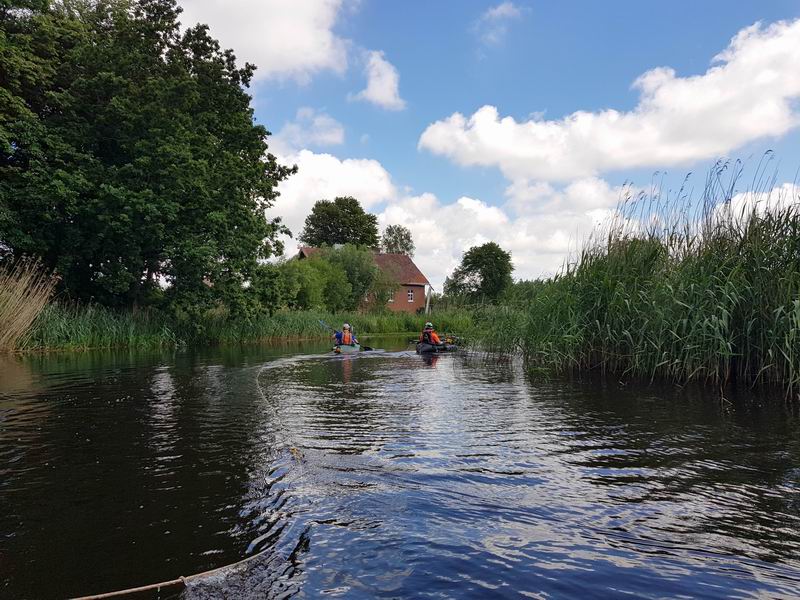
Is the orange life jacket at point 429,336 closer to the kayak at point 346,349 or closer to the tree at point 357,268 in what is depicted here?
the kayak at point 346,349

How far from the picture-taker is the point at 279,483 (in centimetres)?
450

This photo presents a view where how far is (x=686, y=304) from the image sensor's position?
8.72 metres

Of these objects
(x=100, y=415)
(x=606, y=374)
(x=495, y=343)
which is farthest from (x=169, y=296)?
(x=606, y=374)

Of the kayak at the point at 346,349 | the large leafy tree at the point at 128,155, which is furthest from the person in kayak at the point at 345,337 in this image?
the large leafy tree at the point at 128,155

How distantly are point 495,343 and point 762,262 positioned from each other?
7.52 metres

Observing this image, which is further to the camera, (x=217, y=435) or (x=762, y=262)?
(x=762, y=262)

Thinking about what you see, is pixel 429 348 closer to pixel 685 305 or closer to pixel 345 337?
pixel 345 337

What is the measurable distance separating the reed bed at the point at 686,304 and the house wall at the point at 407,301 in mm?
52205

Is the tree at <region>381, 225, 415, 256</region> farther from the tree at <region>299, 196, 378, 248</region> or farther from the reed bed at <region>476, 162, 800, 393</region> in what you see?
the reed bed at <region>476, 162, 800, 393</region>

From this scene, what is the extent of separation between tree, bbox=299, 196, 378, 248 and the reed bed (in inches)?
2412

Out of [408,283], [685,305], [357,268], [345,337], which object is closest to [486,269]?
[408,283]

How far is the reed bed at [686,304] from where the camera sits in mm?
8148

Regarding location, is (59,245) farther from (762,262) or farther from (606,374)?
Answer: (762,262)

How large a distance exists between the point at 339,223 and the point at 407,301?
1467 cm
